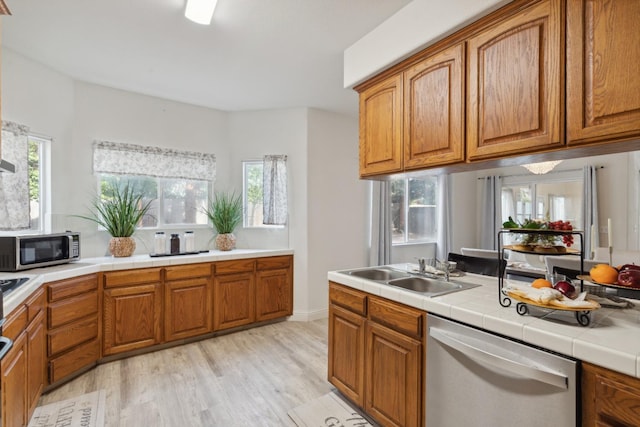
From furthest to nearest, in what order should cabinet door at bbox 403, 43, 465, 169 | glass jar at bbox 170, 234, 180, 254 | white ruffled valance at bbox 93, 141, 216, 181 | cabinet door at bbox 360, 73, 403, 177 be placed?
glass jar at bbox 170, 234, 180, 254 → white ruffled valance at bbox 93, 141, 216, 181 → cabinet door at bbox 360, 73, 403, 177 → cabinet door at bbox 403, 43, 465, 169

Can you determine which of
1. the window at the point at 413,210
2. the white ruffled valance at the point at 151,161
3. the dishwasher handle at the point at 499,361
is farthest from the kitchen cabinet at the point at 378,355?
the window at the point at 413,210

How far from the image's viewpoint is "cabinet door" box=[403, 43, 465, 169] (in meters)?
1.82

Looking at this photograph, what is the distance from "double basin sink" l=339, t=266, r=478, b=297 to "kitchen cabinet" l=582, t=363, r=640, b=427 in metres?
0.77

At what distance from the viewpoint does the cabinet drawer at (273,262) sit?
3.75 meters

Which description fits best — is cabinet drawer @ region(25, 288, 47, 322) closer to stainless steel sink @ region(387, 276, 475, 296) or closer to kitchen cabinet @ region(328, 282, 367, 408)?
kitchen cabinet @ region(328, 282, 367, 408)

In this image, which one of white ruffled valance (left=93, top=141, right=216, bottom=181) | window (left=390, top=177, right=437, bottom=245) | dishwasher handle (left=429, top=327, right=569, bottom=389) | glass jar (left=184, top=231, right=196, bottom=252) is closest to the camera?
dishwasher handle (left=429, top=327, right=569, bottom=389)

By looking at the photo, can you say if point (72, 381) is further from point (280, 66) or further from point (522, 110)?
point (522, 110)

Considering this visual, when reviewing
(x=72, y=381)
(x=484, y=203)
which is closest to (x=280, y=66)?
(x=72, y=381)

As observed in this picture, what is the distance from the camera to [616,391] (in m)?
1.01

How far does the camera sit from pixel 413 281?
2252mm

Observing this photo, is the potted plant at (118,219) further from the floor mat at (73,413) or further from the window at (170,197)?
the floor mat at (73,413)

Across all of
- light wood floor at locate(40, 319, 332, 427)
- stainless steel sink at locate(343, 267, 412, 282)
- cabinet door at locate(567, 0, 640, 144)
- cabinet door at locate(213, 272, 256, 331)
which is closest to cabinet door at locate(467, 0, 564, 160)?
cabinet door at locate(567, 0, 640, 144)

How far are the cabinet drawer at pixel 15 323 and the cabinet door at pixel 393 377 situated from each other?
1984 mm

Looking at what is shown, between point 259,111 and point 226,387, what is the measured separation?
3207mm
